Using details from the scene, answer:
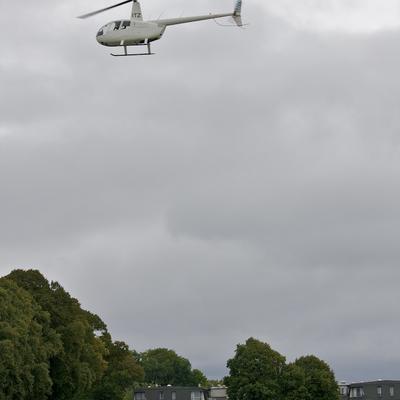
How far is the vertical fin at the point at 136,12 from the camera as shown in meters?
106

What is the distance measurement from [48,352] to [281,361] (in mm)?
62289

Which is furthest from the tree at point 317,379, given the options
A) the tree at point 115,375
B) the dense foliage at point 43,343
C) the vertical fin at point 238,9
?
the vertical fin at point 238,9

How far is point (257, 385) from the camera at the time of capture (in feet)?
615

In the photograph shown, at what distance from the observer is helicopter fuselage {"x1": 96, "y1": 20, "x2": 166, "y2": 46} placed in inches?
4112

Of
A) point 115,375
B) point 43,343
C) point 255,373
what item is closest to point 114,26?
point 43,343

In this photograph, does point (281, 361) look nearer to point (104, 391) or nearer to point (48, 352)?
point (104, 391)

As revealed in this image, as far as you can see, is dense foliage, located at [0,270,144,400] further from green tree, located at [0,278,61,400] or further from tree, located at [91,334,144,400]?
tree, located at [91,334,144,400]

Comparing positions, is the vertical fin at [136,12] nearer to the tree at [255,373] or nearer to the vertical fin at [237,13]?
the vertical fin at [237,13]

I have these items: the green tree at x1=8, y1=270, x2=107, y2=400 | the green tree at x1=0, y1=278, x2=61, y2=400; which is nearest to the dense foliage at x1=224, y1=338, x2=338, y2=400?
the green tree at x1=8, y1=270, x2=107, y2=400

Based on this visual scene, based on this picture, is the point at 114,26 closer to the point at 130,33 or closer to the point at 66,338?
the point at 130,33

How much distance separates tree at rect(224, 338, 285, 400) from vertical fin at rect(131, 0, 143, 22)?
90.2 m

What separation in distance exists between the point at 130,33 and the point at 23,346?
40.9 metres

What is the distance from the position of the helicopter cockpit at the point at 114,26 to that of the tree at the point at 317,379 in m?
98.5

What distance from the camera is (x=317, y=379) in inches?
7687
